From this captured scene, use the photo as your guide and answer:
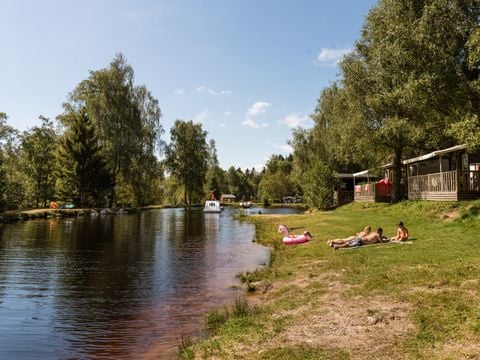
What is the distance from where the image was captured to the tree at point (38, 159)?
70000 millimetres

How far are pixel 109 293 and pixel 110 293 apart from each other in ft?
0.11

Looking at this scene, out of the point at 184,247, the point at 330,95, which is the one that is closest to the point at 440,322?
the point at 184,247

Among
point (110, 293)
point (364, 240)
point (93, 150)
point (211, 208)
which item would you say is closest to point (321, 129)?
point (211, 208)

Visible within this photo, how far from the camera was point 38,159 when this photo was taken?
230 ft

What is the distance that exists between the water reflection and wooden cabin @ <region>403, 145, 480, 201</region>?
13376 mm

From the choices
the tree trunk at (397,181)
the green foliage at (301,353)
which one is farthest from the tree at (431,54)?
the green foliage at (301,353)

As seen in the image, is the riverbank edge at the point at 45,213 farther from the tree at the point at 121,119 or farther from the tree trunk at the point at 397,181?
the tree trunk at the point at 397,181

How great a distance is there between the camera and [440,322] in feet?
24.6

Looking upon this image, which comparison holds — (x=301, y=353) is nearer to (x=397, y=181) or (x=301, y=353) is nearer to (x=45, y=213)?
(x=397, y=181)

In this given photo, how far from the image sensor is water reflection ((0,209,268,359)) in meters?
9.47

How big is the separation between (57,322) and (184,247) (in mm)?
14836

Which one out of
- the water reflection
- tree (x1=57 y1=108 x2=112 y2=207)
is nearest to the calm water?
the water reflection

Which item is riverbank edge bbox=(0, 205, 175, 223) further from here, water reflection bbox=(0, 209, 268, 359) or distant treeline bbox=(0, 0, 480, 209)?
water reflection bbox=(0, 209, 268, 359)

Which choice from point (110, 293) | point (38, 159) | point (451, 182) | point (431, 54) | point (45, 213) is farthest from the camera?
point (38, 159)
